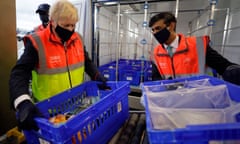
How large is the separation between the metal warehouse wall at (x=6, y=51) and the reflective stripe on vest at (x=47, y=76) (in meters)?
0.18

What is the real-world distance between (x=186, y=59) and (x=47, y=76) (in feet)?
3.16

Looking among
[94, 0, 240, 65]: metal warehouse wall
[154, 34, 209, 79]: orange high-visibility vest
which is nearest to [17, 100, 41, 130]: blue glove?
[154, 34, 209, 79]: orange high-visibility vest

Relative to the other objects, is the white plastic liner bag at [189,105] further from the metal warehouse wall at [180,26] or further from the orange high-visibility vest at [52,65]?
the metal warehouse wall at [180,26]

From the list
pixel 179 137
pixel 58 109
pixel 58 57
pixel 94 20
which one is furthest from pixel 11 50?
pixel 94 20

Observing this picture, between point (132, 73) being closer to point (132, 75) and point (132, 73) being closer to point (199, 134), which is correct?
A: point (132, 75)

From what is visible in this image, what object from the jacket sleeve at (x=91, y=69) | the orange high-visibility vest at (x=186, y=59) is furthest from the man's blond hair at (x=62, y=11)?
the orange high-visibility vest at (x=186, y=59)

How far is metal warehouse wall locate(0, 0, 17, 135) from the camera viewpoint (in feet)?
2.95

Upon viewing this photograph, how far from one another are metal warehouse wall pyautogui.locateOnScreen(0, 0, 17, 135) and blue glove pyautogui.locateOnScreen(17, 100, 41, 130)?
518mm

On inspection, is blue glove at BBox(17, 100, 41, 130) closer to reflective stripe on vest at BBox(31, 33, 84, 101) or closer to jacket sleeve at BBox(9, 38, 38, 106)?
jacket sleeve at BBox(9, 38, 38, 106)

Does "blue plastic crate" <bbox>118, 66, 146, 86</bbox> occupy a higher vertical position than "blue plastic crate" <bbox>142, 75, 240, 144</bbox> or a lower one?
lower

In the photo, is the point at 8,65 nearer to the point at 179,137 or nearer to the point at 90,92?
the point at 90,92

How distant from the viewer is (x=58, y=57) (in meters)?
0.92

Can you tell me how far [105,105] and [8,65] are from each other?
29.2 inches

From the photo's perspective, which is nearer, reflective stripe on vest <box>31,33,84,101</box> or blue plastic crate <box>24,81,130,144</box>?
blue plastic crate <box>24,81,130,144</box>
